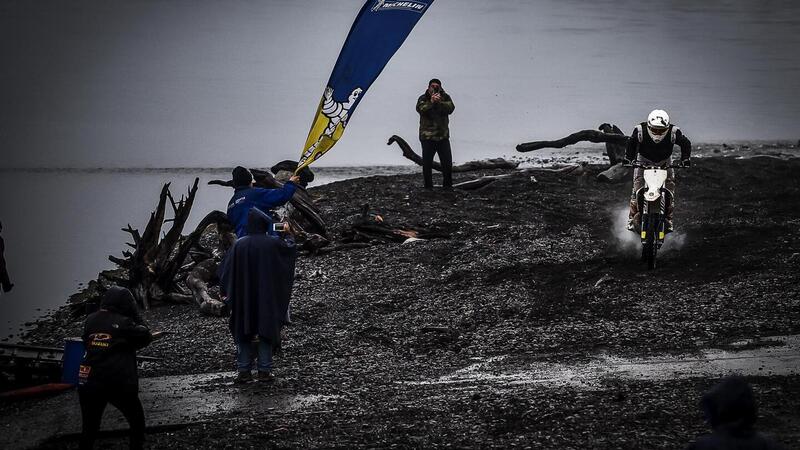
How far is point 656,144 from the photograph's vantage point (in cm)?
1423

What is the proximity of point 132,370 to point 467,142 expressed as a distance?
27.7 metres

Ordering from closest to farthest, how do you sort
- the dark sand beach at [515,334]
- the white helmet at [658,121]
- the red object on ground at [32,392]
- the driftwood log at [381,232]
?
the dark sand beach at [515,334] < the red object on ground at [32,392] < the white helmet at [658,121] < the driftwood log at [381,232]

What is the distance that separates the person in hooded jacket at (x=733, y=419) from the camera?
5.66 m

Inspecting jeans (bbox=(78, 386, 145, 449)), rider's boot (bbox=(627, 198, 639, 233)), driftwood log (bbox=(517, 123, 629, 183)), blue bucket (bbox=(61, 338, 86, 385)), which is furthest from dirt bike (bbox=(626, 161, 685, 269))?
jeans (bbox=(78, 386, 145, 449))

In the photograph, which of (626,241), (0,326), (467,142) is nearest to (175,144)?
(467,142)

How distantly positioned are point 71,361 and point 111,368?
8.66 ft

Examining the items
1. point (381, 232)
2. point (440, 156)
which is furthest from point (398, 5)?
point (440, 156)

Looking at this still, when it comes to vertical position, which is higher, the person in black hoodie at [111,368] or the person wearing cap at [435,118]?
the person wearing cap at [435,118]

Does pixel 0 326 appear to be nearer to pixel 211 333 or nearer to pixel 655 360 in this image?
pixel 211 333

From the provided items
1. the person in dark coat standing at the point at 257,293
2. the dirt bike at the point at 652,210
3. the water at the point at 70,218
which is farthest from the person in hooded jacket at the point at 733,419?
the water at the point at 70,218

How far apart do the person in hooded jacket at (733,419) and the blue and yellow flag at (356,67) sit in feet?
20.6

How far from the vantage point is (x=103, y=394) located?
27.3 feet

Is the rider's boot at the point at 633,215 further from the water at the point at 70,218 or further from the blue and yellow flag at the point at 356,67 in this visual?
the water at the point at 70,218

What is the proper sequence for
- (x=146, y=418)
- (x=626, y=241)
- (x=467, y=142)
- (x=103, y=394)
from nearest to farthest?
1. (x=103, y=394)
2. (x=146, y=418)
3. (x=626, y=241)
4. (x=467, y=142)
